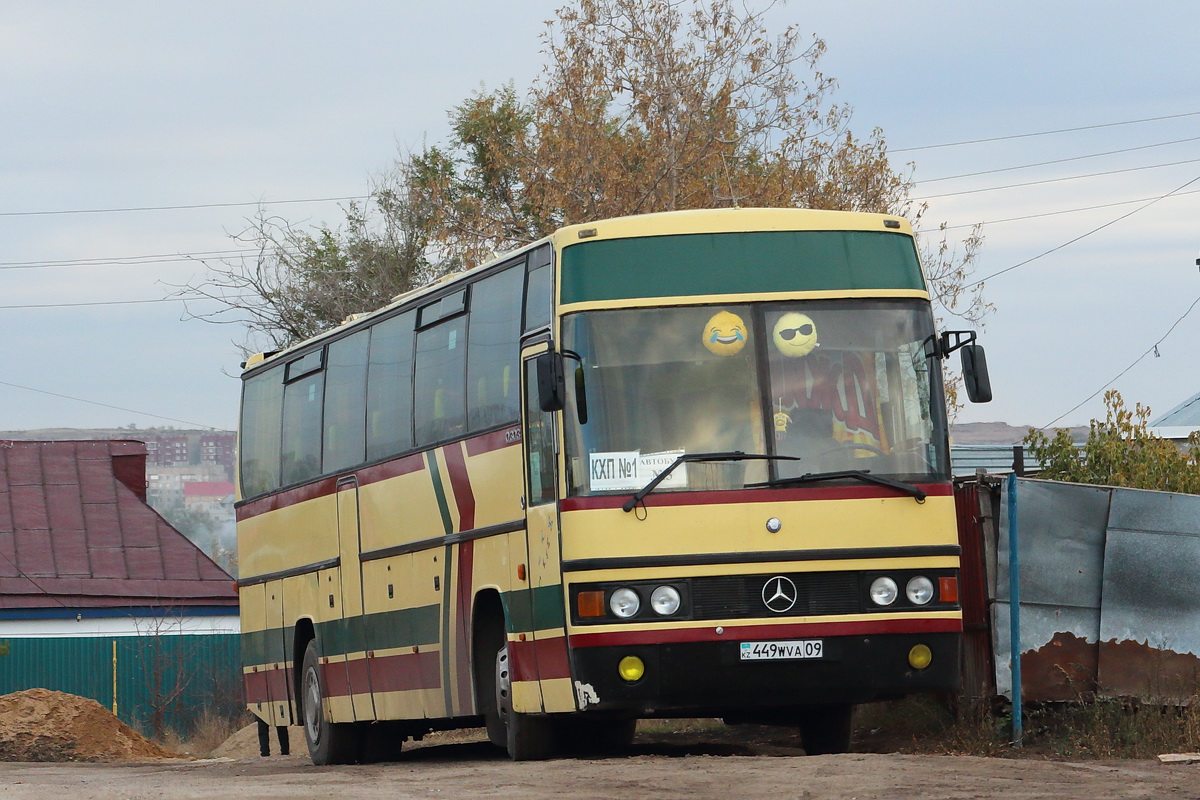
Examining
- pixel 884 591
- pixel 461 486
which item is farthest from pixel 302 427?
pixel 884 591

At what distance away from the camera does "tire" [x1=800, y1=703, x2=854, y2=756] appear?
12578mm

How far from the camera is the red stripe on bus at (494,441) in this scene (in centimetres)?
1170

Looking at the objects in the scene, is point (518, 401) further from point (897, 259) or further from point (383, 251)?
point (383, 251)

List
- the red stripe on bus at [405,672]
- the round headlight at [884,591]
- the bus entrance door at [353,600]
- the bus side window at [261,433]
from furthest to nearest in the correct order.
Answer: the bus side window at [261,433], the bus entrance door at [353,600], the red stripe on bus at [405,672], the round headlight at [884,591]

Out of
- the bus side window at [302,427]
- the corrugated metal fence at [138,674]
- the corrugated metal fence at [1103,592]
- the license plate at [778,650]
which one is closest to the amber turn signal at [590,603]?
the license plate at [778,650]

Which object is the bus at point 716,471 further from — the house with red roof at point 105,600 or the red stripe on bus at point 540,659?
the house with red roof at point 105,600

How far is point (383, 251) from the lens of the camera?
Result: 4225 cm

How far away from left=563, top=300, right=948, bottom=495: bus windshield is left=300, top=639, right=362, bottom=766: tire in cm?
652

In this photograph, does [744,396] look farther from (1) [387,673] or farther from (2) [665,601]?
(1) [387,673]

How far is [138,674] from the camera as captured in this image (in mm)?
37469

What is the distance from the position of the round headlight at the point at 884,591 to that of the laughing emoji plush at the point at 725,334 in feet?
5.28

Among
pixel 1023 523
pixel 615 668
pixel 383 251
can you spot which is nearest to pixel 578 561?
pixel 615 668

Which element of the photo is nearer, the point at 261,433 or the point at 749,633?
→ the point at 749,633

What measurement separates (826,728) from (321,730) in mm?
5646
